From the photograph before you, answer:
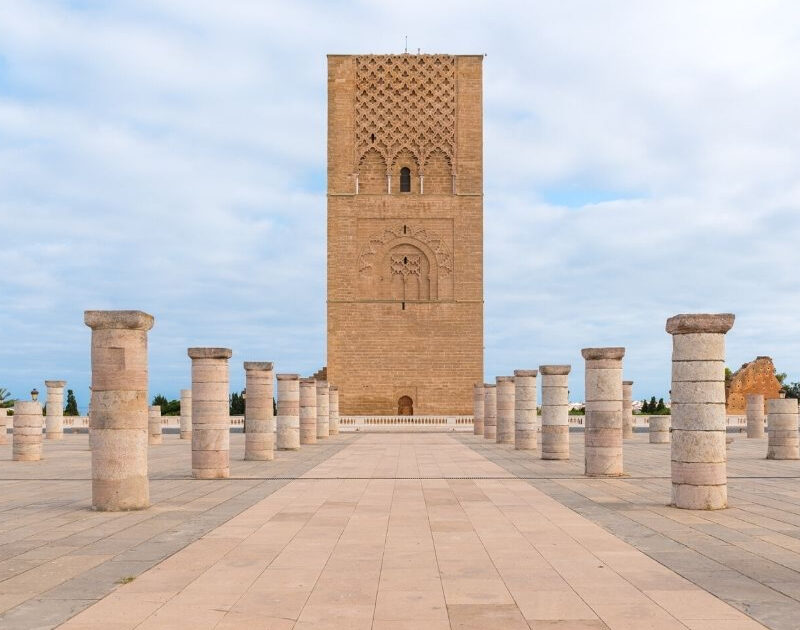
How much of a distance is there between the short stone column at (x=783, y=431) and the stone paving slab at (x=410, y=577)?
8.85 meters

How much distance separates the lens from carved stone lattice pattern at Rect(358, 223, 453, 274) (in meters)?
38.5

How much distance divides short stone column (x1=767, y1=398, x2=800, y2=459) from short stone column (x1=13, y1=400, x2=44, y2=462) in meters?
13.4

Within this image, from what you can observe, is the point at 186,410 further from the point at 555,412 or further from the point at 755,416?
the point at 755,416

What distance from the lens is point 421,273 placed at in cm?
3859

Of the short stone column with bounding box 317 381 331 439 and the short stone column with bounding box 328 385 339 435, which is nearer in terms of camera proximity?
the short stone column with bounding box 317 381 331 439

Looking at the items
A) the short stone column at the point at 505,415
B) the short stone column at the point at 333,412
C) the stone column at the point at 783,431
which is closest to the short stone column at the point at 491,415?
the short stone column at the point at 505,415

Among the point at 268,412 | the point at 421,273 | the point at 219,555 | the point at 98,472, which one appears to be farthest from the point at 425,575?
the point at 421,273

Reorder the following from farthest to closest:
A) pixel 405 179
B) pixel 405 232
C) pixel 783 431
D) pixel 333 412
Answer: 1. pixel 405 179
2. pixel 405 232
3. pixel 333 412
4. pixel 783 431

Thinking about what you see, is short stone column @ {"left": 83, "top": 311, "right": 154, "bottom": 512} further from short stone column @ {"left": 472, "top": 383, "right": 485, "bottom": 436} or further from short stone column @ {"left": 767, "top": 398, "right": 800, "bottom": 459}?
short stone column @ {"left": 472, "top": 383, "right": 485, "bottom": 436}

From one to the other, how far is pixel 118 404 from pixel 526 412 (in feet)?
36.9

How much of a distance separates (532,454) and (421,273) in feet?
71.7

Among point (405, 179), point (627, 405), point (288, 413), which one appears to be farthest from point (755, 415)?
point (405, 179)

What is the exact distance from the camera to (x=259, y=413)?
1592cm

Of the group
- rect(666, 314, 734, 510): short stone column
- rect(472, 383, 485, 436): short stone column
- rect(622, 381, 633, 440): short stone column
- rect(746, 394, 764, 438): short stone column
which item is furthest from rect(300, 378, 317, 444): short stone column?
rect(666, 314, 734, 510): short stone column
